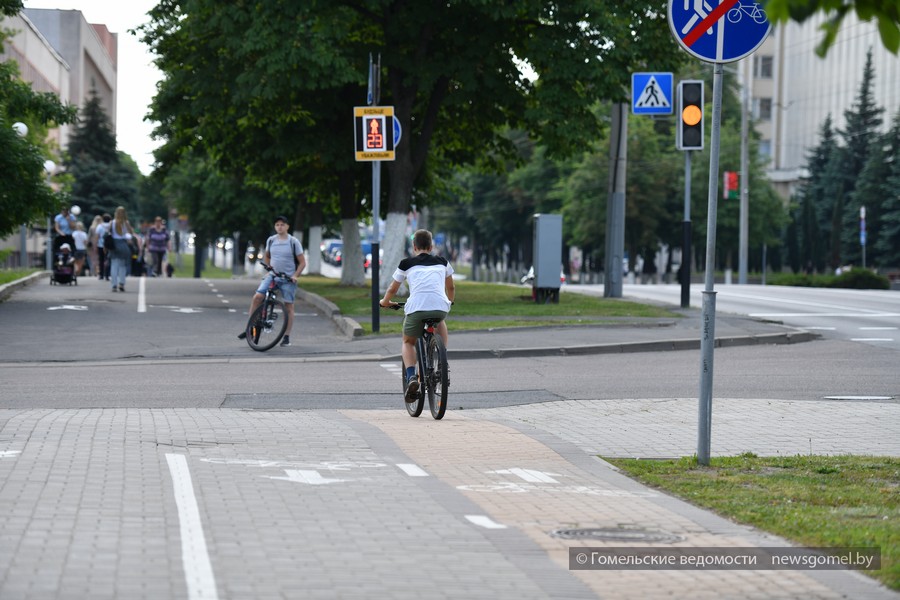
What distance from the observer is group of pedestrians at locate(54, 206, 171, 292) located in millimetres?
32000

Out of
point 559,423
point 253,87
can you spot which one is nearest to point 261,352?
point 559,423

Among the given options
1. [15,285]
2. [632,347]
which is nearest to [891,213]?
[15,285]

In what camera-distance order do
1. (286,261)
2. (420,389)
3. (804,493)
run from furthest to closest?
(286,261)
(420,389)
(804,493)

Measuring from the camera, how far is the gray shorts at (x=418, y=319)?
13.5m

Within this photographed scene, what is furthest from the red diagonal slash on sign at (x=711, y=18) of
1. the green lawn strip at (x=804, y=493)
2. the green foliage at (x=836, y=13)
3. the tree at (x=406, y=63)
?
the tree at (x=406, y=63)

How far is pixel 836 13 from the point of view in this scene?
5359mm

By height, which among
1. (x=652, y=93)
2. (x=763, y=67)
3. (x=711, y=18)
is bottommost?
(x=711, y=18)

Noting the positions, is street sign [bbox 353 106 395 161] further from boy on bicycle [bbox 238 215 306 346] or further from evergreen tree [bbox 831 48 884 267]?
evergreen tree [bbox 831 48 884 267]

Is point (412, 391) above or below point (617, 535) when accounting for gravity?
above

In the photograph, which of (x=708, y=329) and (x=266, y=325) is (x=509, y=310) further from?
(x=708, y=329)

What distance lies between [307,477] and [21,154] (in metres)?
20.1

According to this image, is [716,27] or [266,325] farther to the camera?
[266,325]

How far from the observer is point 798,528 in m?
7.79

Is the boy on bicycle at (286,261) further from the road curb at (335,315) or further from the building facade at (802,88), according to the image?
the building facade at (802,88)
